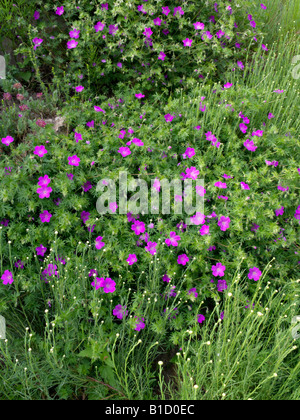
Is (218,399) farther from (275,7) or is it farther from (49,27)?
(275,7)

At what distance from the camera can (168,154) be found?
9.30 ft

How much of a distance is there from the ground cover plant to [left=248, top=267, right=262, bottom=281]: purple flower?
14 millimetres

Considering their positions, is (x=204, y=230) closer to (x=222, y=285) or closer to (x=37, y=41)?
(x=222, y=285)

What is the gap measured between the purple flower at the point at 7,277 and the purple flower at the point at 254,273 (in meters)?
1.46

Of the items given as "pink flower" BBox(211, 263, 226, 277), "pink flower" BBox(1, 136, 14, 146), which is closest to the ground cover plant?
"pink flower" BBox(211, 263, 226, 277)

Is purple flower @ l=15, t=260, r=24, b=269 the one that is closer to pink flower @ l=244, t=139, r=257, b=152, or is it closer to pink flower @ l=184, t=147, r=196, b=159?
pink flower @ l=184, t=147, r=196, b=159

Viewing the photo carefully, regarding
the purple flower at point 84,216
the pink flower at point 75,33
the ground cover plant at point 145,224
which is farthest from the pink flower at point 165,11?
the purple flower at point 84,216

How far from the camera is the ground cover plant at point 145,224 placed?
6.45 feet

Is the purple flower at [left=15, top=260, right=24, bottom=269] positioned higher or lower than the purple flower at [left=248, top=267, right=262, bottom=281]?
higher

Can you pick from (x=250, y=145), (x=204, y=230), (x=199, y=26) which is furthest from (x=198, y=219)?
(x=199, y=26)

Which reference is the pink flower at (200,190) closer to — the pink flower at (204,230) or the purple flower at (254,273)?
the pink flower at (204,230)

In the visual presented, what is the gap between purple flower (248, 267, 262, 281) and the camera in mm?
2359
